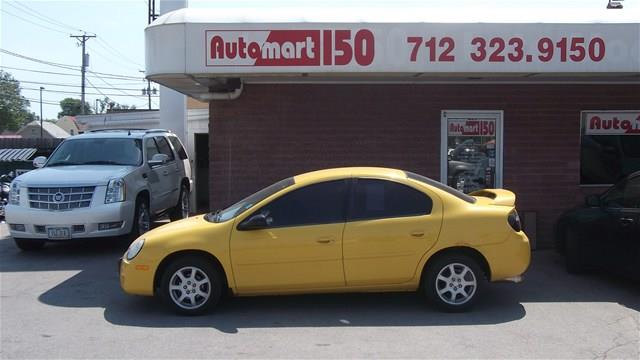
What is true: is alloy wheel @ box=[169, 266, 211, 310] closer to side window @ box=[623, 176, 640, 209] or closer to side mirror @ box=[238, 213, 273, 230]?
side mirror @ box=[238, 213, 273, 230]

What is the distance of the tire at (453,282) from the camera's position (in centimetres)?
644

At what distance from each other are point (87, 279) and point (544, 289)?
5926mm

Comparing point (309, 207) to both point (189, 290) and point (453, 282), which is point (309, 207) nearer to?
point (189, 290)

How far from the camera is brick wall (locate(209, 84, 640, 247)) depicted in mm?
10438

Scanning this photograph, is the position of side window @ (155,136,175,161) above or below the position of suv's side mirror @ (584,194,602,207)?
above

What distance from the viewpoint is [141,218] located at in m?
10.5

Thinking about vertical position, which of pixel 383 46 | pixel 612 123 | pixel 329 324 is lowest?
pixel 329 324

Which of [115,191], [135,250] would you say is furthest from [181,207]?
[135,250]

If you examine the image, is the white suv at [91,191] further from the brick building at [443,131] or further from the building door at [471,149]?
the building door at [471,149]

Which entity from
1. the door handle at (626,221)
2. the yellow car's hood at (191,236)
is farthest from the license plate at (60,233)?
the door handle at (626,221)

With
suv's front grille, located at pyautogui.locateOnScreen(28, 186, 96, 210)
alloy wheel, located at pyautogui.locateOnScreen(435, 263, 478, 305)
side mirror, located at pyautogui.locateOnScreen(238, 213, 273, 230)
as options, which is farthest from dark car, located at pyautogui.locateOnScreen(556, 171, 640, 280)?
suv's front grille, located at pyautogui.locateOnScreen(28, 186, 96, 210)

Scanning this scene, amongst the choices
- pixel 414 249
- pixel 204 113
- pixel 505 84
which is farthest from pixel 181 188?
pixel 414 249

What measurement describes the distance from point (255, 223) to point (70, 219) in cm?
447

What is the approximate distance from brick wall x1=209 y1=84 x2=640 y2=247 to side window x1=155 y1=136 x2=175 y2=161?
2016 millimetres
